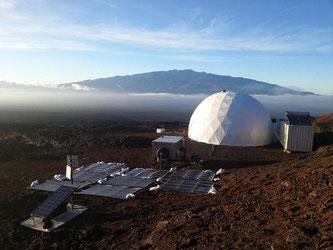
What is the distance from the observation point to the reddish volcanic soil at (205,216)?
7.05 m

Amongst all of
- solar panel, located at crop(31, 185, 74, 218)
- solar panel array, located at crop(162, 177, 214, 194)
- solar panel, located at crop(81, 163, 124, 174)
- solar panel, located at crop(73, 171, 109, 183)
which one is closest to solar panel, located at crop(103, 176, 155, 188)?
solar panel, located at crop(73, 171, 109, 183)

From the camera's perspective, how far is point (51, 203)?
10109 mm

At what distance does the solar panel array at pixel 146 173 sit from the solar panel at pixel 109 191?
7.47 feet

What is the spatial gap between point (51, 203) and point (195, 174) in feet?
26.7

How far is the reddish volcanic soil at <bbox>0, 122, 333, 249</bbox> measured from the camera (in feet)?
23.1

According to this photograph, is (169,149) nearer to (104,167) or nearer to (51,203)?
(104,167)

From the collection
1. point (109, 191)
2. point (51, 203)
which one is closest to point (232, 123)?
point (109, 191)

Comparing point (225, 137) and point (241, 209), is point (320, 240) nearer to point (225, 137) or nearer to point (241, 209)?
point (241, 209)

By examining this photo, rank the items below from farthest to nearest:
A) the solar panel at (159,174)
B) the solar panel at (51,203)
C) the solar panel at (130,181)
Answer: the solar panel at (159,174), the solar panel at (130,181), the solar panel at (51,203)

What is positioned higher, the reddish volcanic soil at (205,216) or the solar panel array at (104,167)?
the reddish volcanic soil at (205,216)

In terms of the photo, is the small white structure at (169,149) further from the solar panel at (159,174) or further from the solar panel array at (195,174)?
the solar panel array at (195,174)

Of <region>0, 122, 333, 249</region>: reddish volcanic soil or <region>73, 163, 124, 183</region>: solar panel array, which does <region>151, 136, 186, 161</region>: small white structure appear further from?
<region>0, 122, 333, 249</region>: reddish volcanic soil

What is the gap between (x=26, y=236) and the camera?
926cm

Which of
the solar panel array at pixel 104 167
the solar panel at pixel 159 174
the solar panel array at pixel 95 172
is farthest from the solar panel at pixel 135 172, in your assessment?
the solar panel array at pixel 104 167
